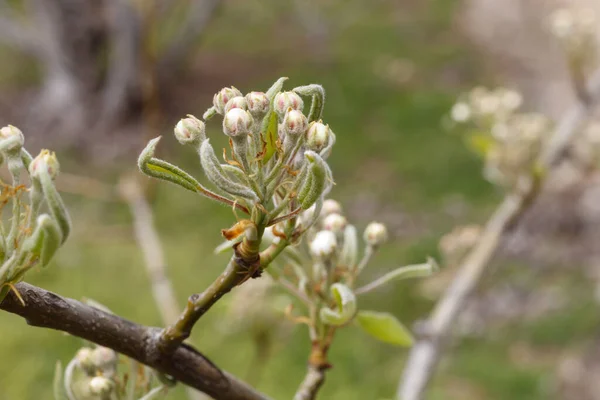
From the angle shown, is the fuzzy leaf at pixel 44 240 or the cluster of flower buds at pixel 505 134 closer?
the fuzzy leaf at pixel 44 240

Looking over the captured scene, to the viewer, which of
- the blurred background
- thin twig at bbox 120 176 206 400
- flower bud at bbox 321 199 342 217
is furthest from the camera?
the blurred background

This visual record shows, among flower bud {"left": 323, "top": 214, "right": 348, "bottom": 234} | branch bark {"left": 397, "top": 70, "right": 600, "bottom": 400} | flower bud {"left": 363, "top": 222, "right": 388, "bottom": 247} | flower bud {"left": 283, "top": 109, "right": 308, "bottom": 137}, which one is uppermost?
branch bark {"left": 397, "top": 70, "right": 600, "bottom": 400}

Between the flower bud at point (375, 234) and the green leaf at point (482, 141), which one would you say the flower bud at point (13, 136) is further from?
the green leaf at point (482, 141)

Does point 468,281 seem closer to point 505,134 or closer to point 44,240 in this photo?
point 505,134

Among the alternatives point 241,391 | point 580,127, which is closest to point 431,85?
point 580,127

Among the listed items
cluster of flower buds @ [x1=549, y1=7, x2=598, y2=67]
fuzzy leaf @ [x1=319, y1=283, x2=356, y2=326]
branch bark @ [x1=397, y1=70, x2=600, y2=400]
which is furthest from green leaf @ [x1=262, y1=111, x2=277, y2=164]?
cluster of flower buds @ [x1=549, y1=7, x2=598, y2=67]

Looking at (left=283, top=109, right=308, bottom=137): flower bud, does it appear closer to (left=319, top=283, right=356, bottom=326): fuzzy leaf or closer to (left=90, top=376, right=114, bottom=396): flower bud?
(left=319, top=283, right=356, bottom=326): fuzzy leaf

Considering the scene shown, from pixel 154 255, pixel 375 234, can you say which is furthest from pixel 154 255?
pixel 375 234

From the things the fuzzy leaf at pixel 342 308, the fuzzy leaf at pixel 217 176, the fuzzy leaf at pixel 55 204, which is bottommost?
the fuzzy leaf at pixel 55 204

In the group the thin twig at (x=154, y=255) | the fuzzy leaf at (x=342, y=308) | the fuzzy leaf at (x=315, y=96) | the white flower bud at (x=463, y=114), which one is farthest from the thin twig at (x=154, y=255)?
the fuzzy leaf at (x=315, y=96)
